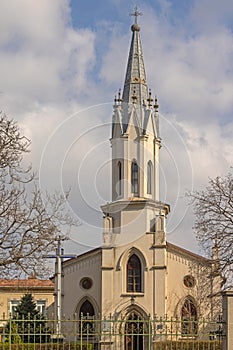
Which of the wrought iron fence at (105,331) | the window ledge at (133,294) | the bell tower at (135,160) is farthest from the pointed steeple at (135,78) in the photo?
the wrought iron fence at (105,331)

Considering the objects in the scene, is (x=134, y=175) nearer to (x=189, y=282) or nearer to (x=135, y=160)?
(x=135, y=160)

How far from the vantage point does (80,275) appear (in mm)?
45781

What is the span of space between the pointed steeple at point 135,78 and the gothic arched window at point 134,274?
1175cm

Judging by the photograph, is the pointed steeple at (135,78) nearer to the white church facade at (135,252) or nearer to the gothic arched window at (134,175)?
the white church facade at (135,252)

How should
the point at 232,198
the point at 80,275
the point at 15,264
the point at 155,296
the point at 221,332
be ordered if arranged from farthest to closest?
the point at 80,275
the point at 155,296
the point at 232,198
the point at 15,264
the point at 221,332

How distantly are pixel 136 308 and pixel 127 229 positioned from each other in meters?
5.33

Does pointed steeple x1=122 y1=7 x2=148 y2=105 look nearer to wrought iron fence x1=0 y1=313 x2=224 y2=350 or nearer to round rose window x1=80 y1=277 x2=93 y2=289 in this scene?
round rose window x1=80 y1=277 x2=93 y2=289

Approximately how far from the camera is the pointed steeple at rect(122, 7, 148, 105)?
158ft

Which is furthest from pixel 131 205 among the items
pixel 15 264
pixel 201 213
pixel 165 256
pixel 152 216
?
pixel 15 264

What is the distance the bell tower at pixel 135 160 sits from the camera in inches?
1778

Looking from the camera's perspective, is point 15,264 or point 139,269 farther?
point 139,269

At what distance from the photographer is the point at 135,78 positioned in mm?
48875

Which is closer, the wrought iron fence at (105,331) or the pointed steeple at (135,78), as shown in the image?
the wrought iron fence at (105,331)

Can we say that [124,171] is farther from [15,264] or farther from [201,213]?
[15,264]
